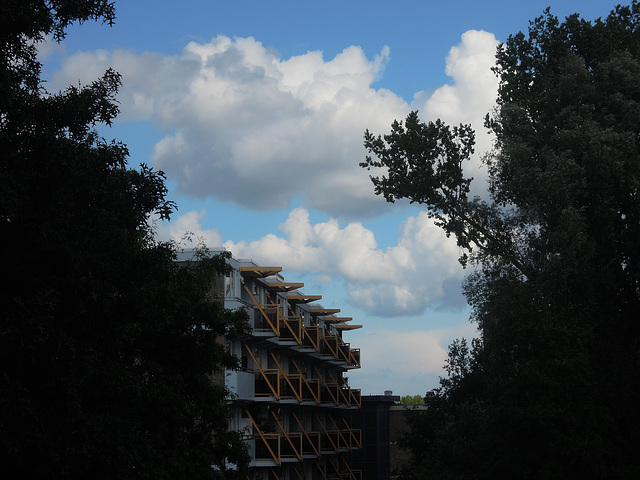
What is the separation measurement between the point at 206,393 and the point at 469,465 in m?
15.7

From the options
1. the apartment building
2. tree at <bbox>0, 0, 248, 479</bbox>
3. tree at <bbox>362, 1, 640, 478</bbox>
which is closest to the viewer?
tree at <bbox>0, 0, 248, 479</bbox>

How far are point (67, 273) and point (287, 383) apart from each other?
37.3 m

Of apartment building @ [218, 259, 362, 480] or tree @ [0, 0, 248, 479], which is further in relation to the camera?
apartment building @ [218, 259, 362, 480]

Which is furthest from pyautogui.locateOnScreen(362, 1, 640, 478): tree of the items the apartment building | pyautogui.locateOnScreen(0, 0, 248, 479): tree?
pyautogui.locateOnScreen(0, 0, 248, 479): tree

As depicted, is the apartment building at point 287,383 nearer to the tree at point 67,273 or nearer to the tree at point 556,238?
the tree at point 556,238

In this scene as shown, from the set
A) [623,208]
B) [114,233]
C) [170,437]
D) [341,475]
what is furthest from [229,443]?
[341,475]

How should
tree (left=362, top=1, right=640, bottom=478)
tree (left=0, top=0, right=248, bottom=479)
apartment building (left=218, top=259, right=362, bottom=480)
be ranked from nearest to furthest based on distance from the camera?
1. tree (left=0, top=0, right=248, bottom=479)
2. tree (left=362, top=1, right=640, bottom=478)
3. apartment building (left=218, top=259, right=362, bottom=480)

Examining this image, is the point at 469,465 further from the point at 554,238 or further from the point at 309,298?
the point at 309,298

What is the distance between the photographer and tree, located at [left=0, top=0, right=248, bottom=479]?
15641 mm

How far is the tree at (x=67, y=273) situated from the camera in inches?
616

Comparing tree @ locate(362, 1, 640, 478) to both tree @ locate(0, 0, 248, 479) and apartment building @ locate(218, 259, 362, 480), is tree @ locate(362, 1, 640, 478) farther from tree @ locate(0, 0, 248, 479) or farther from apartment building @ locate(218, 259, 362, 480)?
tree @ locate(0, 0, 248, 479)

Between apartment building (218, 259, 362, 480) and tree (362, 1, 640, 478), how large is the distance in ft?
33.8

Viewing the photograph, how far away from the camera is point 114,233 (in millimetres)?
19016

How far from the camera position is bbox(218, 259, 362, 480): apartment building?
47844 millimetres
